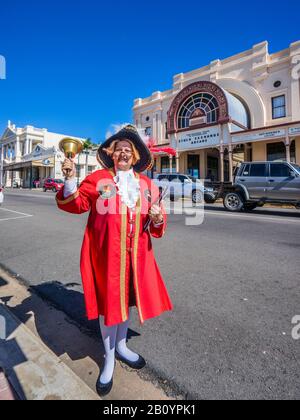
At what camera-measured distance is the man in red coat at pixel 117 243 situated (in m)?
1.80

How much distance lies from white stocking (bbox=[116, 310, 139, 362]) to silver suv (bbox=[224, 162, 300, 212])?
1007cm

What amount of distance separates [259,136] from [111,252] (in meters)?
19.9

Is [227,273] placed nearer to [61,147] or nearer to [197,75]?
[61,147]

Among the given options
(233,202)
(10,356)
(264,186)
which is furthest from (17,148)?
(10,356)

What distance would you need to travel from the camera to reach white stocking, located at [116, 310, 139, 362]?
2.04m

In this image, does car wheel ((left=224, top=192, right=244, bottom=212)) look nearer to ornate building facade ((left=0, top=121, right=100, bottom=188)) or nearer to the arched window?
the arched window

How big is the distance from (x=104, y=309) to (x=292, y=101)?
22655 mm

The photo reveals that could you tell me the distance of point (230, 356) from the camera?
2068 mm

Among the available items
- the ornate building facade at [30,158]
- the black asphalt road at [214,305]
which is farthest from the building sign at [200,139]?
the ornate building facade at [30,158]

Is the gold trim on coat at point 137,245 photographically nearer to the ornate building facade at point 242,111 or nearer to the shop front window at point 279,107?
the ornate building facade at point 242,111

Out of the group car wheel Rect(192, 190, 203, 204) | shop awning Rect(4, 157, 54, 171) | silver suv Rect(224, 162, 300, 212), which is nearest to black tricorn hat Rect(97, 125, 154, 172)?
silver suv Rect(224, 162, 300, 212)

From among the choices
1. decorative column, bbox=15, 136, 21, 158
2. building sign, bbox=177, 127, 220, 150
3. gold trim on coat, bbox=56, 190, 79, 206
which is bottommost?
gold trim on coat, bbox=56, 190, 79, 206

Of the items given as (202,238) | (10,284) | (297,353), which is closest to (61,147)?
(297,353)

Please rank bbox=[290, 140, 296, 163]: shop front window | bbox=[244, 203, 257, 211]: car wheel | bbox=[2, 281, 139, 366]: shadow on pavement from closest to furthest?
bbox=[2, 281, 139, 366]: shadow on pavement, bbox=[244, 203, 257, 211]: car wheel, bbox=[290, 140, 296, 163]: shop front window
